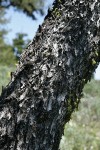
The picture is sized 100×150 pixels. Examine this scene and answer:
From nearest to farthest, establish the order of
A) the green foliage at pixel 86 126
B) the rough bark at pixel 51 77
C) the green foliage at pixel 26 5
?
the rough bark at pixel 51 77 → the green foliage at pixel 86 126 → the green foliage at pixel 26 5

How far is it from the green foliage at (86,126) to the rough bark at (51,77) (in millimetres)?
4535

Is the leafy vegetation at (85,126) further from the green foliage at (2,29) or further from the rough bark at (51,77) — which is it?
the green foliage at (2,29)

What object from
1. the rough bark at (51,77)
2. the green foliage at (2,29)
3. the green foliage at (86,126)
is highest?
the green foliage at (2,29)

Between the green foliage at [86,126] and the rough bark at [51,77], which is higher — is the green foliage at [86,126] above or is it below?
above

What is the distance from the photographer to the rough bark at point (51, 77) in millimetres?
3035

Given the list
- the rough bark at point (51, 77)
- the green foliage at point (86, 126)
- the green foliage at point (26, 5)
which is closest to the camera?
the rough bark at point (51, 77)

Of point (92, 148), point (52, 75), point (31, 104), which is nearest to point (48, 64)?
point (52, 75)

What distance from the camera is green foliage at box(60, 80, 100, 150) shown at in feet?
27.9

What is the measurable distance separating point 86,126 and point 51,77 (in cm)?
780

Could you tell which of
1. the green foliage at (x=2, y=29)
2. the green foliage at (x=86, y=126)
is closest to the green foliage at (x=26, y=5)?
the green foliage at (x=2, y=29)

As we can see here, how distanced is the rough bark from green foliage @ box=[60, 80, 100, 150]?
4535 mm

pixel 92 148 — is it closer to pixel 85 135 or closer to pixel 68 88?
pixel 85 135

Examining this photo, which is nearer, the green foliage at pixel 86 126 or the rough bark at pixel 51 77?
the rough bark at pixel 51 77

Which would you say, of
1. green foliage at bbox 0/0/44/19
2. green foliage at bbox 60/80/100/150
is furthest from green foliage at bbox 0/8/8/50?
green foliage at bbox 60/80/100/150
